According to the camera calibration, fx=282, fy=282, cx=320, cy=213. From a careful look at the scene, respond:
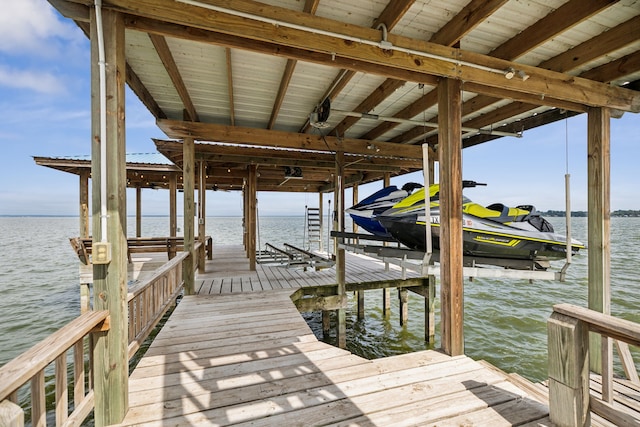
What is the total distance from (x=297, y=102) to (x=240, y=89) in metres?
0.80

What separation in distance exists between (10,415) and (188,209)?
3.96 metres

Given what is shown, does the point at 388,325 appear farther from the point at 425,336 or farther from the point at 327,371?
the point at 327,371

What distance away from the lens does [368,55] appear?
2311mm

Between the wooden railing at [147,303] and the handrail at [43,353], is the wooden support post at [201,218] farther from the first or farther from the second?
the handrail at [43,353]

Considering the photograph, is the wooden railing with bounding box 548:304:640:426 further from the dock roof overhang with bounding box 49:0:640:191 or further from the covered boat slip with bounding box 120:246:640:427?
the dock roof overhang with bounding box 49:0:640:191

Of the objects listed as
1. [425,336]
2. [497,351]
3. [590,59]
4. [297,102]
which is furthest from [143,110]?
[497,351]

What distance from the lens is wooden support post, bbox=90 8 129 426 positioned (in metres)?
1.72

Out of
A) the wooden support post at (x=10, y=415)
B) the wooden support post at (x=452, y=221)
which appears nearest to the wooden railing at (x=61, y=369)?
the wooden support post at (x=10, y=415)

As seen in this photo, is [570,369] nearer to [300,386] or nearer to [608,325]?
[608,325]

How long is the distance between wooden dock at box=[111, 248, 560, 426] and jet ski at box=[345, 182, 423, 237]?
1.83m

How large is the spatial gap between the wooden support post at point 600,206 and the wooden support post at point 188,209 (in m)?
5.34

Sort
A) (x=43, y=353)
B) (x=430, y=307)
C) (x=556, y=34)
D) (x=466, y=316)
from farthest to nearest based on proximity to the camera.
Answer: (x=466, y=316)
(x=430, y=307)
(x=556, y=34)
(x=43, y=353)

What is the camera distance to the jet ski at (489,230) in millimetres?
3236

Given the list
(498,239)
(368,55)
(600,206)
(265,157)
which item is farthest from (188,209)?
(600,206)
